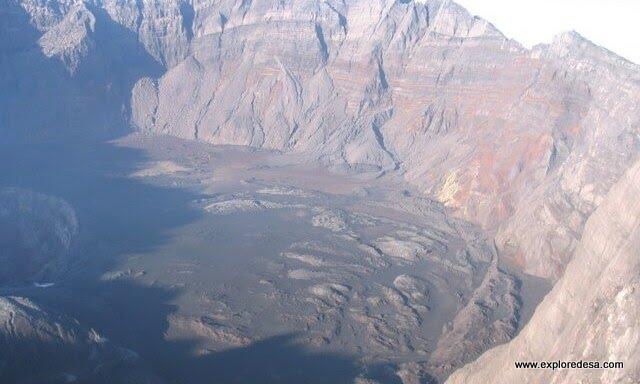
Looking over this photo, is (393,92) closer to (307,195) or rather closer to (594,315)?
(307,195)

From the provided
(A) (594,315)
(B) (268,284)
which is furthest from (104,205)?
(A) (594,315)

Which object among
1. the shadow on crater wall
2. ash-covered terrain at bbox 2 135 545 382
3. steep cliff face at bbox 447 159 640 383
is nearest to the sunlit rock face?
ash-covered terrain at bbox 2 135 545 382

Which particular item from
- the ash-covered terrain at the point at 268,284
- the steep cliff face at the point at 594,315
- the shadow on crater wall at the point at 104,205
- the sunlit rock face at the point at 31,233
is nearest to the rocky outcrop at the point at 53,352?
the ash-covered terrain at the point at 268,284

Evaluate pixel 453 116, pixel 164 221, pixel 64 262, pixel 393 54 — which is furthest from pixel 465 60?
pixel 64 262

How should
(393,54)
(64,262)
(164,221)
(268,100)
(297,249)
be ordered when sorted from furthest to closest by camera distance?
(268,100)
(393,54)
(164,221)
(297,249)
(64,262)

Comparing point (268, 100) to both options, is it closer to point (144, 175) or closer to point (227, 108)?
point (227, 108)

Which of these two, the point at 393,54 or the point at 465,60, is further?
the point at 393,54
